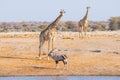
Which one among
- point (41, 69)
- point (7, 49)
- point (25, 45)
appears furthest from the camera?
point (25, 45)

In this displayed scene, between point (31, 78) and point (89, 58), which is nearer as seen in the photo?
point (31, 78)

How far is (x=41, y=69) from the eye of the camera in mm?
23469

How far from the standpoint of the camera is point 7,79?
21.7m

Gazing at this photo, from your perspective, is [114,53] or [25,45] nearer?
[114,53]

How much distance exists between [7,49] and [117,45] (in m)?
6.95

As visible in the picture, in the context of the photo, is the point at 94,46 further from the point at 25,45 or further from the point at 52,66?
the point at 52,66

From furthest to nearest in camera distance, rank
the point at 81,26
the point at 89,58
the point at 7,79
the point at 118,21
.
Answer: the point at 118,21
the point at 81,26
the point at 89,58
the point at 7,79

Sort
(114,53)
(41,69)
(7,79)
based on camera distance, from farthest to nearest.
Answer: (114,53)
(41,69)
(7,79)

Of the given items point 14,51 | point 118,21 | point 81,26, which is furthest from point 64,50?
point 118,21

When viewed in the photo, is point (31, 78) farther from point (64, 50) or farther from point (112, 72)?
point (64, 50)

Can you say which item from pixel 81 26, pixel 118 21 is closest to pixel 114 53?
pixel 81 26

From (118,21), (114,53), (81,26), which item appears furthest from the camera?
(118,21)

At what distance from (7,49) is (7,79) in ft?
31.8

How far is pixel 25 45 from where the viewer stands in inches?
1315
